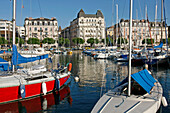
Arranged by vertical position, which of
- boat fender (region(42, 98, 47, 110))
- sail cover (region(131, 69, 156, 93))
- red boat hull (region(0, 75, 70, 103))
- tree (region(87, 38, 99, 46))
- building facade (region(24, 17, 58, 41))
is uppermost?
building facade (region(24, 17, 58, 41))

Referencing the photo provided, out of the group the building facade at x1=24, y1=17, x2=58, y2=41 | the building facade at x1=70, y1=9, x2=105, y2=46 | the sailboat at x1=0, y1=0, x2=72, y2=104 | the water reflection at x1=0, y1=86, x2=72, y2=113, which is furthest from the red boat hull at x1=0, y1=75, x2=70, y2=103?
the building facade at x1=70, y1=9, x2=105, y2=46

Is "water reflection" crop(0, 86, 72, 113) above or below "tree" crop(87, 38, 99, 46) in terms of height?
below

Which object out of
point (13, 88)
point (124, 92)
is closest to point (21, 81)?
point (13, 88)

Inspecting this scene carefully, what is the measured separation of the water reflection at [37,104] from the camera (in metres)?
16.6

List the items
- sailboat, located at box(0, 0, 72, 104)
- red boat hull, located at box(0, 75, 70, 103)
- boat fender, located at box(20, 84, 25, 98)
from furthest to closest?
boat fender, located at box(20, 84, 25, 98) < sailboat, located at box(0, 0, 72, 104) < red boat hull, located at box(0, 75, 70, 103)

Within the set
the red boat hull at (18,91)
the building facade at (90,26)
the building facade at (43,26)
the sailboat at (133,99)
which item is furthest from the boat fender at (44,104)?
the building facade at (90,26)

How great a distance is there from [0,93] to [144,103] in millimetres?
11747

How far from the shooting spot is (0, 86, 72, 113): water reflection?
54.4 feet

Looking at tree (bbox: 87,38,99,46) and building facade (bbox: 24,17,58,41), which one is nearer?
tree (bbox: 87,38,99,46)

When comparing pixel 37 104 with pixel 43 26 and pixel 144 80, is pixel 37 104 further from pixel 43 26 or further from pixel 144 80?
pixel 43 26

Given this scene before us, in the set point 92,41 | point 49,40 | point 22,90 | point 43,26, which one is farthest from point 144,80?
point 43,26

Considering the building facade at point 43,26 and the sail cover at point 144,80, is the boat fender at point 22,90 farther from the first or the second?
the building facade at point 43,26

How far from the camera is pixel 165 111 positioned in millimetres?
16062

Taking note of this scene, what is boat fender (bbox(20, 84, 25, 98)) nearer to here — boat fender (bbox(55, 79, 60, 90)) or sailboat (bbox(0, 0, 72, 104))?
sailboat (bbox(0, 0, 72, 104))
